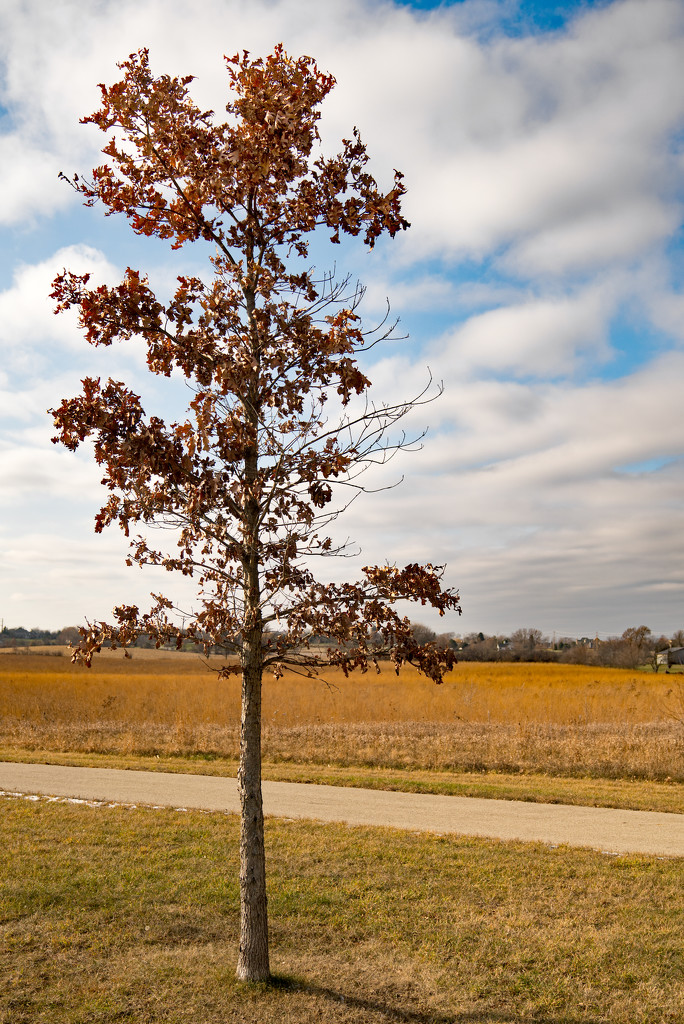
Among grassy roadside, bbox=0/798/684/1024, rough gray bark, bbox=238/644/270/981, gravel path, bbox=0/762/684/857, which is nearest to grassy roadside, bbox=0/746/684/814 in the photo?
gravel path, bbox=0/762/684/857

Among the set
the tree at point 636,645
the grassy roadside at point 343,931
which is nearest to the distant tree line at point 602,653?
the tree at point 636,645

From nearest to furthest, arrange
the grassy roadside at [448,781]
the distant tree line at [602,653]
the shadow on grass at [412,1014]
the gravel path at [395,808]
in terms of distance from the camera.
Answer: the shadow on grass at [412,1014] < the gravel path at [395,808] < the grassy roadside at [448,781] < the distant tree line at [602,653]

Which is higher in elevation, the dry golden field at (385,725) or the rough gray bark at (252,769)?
the rough gray bark at (252,769)

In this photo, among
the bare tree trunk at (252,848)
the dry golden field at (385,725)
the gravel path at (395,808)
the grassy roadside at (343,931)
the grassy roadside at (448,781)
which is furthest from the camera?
the dry golden field at (385,725)

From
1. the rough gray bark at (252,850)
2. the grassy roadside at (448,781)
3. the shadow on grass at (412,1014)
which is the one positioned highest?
the rough gray bark at (252,850)

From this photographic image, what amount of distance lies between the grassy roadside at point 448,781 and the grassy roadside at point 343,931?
388cm

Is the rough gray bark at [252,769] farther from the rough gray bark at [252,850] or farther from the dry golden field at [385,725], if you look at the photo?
the dry golden field at [385,725]

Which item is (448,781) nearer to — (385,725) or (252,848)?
(385,725)

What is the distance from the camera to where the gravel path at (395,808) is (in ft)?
32.0

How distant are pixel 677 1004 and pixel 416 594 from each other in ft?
10.5

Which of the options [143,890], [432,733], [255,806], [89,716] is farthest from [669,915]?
[89,716]

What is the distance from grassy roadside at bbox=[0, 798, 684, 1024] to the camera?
5.10 metres

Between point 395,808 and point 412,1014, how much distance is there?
6535mm

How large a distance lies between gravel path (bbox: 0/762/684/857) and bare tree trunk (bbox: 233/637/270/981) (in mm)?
4913
